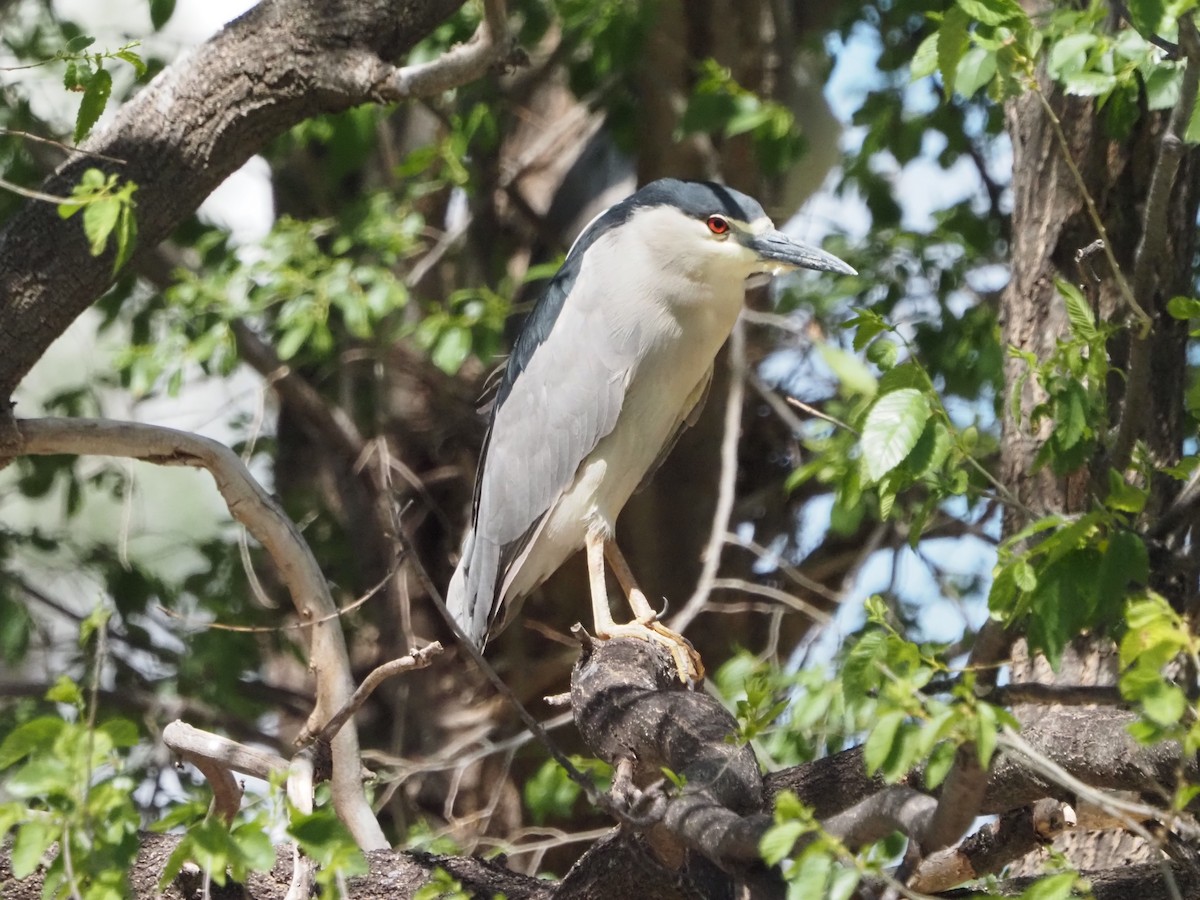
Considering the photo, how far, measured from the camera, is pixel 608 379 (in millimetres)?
3547

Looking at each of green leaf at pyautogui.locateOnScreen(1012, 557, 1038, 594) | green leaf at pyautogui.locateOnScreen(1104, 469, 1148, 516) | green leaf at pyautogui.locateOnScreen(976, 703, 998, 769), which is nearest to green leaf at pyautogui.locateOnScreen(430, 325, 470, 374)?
green leaf at pyautogui.locateOnScreen(1012, 557, 1038, 594)

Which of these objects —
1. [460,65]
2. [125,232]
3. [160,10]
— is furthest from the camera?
[460,65]

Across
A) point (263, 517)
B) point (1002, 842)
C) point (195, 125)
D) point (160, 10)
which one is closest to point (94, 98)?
point (195, 125)

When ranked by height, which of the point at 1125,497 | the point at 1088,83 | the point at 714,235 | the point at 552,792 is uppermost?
the point at 1088,83

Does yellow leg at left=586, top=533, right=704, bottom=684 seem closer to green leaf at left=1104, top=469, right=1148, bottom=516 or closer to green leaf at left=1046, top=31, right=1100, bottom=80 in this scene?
green leaf at left=1104, top=469, right=1148, bottom=516

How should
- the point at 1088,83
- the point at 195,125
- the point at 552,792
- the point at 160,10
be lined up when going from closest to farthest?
the point at 1088,83 < the point at 195,125 < the point at 160,10 < the point at 552,792

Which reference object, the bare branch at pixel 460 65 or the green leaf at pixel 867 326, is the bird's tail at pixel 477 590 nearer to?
the bare branch at pixel 460 65

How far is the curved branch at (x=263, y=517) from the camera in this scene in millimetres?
2727

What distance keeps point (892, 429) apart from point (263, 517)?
4.40 feet

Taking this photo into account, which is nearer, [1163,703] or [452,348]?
[1163,703]

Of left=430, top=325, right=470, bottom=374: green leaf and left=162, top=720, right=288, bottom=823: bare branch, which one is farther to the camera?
left=430, top=325, right=470, bottom=374: green leaf

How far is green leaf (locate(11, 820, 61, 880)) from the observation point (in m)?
1.48

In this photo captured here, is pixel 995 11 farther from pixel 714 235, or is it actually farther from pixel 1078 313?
pixel 714 235

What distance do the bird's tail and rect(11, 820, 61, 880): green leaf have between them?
2.05m
